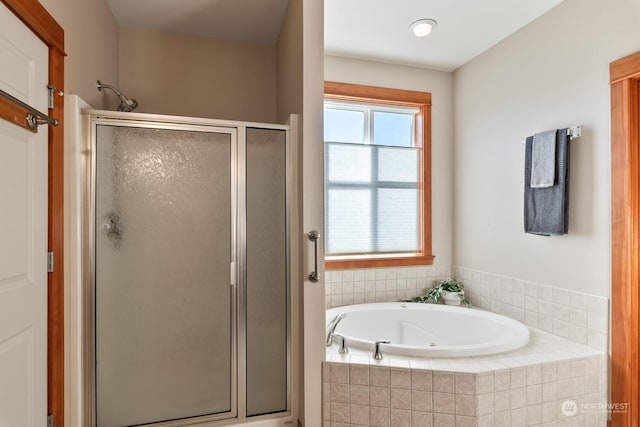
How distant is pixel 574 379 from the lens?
192 cm

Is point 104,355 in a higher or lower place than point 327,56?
lower

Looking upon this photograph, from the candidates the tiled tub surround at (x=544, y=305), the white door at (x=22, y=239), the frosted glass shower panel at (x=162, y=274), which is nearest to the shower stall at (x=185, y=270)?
the frosted glass shower panel at (x=162, y=274)

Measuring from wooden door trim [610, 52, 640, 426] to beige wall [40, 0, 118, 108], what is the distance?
111 inches

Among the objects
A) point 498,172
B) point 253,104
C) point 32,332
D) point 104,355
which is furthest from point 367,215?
point 32,332

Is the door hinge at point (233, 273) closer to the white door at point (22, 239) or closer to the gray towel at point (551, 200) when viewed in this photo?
the white door at point (22, 239)

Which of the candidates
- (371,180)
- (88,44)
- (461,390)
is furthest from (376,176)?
(88,44)

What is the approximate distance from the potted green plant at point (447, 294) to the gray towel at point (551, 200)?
33.3 inches

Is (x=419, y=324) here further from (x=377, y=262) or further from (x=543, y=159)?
(x=543, y=159)

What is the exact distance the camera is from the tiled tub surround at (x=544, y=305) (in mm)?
2064

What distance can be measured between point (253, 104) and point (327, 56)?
0.79 m

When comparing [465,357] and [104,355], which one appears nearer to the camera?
[104,355]

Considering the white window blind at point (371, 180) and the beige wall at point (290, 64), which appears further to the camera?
the white window blind at point (371, 180)

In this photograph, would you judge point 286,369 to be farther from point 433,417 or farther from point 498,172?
point 498,172

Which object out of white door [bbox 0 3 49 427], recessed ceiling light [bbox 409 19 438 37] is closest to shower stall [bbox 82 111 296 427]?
white door [bbox 0 3 49 427]
